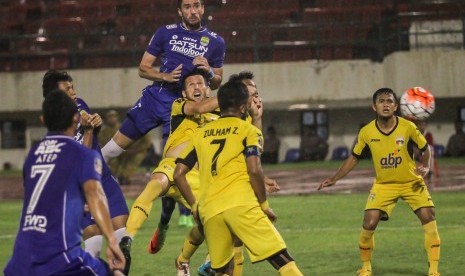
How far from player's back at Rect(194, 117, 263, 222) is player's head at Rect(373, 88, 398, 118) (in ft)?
9.96

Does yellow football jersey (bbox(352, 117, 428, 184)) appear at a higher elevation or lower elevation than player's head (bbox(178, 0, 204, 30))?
lower

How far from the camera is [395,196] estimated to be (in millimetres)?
10898

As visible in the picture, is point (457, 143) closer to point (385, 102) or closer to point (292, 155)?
point (292, 155)

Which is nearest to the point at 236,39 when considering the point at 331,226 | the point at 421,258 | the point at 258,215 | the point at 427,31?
the point at 427,31

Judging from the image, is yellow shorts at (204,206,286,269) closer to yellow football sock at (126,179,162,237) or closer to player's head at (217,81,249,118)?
player's head at (217,81,249,118)

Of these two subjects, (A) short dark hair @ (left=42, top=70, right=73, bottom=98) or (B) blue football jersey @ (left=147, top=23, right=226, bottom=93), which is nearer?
(A) short dark hair @ (left=42, top=70, right=73, bottom=98)

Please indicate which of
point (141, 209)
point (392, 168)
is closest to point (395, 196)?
point (392, 168)

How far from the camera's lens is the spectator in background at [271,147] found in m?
34.1

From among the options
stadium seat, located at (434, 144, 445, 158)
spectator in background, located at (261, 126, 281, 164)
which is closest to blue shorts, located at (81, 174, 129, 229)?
spectator in background, located at (261, 126, 281, 164)

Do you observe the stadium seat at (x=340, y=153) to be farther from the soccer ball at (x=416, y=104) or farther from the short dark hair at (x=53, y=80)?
the short dark hair at (x=53, y=80)

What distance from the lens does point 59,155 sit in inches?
257

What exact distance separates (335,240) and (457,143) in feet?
65.4

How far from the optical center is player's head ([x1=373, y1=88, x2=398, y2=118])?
10914 mm

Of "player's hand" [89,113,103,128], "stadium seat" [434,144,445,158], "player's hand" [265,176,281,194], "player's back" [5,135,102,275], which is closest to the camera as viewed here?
"player's back" [5,135,102,275]
